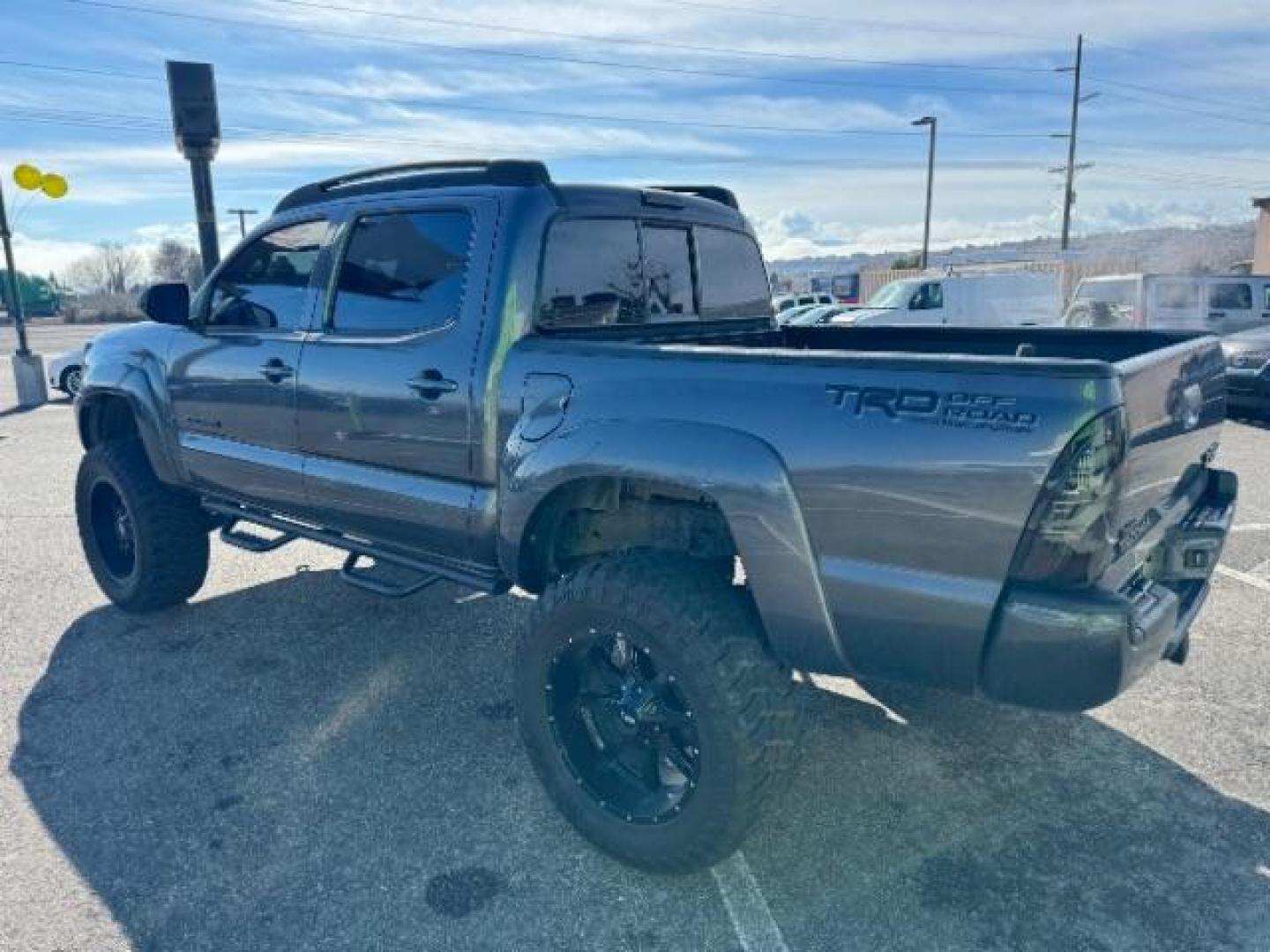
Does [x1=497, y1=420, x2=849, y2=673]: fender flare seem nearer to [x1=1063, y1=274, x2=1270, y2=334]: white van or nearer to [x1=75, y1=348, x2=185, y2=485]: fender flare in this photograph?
[x1=75, y1=348, x2=185, y2=485]: fender flare

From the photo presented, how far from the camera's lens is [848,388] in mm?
2148

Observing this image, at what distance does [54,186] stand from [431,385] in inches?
533

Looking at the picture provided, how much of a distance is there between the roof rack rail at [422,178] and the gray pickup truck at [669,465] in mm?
15

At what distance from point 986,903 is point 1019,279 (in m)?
18.8

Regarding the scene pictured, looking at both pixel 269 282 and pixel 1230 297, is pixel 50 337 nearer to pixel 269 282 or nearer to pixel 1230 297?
pixel 269 282

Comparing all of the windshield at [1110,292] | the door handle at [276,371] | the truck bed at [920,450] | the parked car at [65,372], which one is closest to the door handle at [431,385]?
the truck bed at [920,450]

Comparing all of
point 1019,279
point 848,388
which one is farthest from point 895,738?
point 1019,279

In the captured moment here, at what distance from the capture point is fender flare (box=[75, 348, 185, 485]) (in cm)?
431

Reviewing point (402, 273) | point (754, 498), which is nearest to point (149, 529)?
point (402, 273)

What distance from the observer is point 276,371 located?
3619mm

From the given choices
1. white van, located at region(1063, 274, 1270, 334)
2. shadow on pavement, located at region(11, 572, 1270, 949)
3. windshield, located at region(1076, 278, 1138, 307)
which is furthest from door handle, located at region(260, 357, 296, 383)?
windshield, located at region(1076, 278, 1138, 307)

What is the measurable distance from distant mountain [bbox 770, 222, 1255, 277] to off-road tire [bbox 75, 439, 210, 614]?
159ft

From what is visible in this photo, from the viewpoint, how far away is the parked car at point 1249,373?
33.7 ft

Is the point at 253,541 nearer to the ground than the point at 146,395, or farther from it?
nearer to the ground
